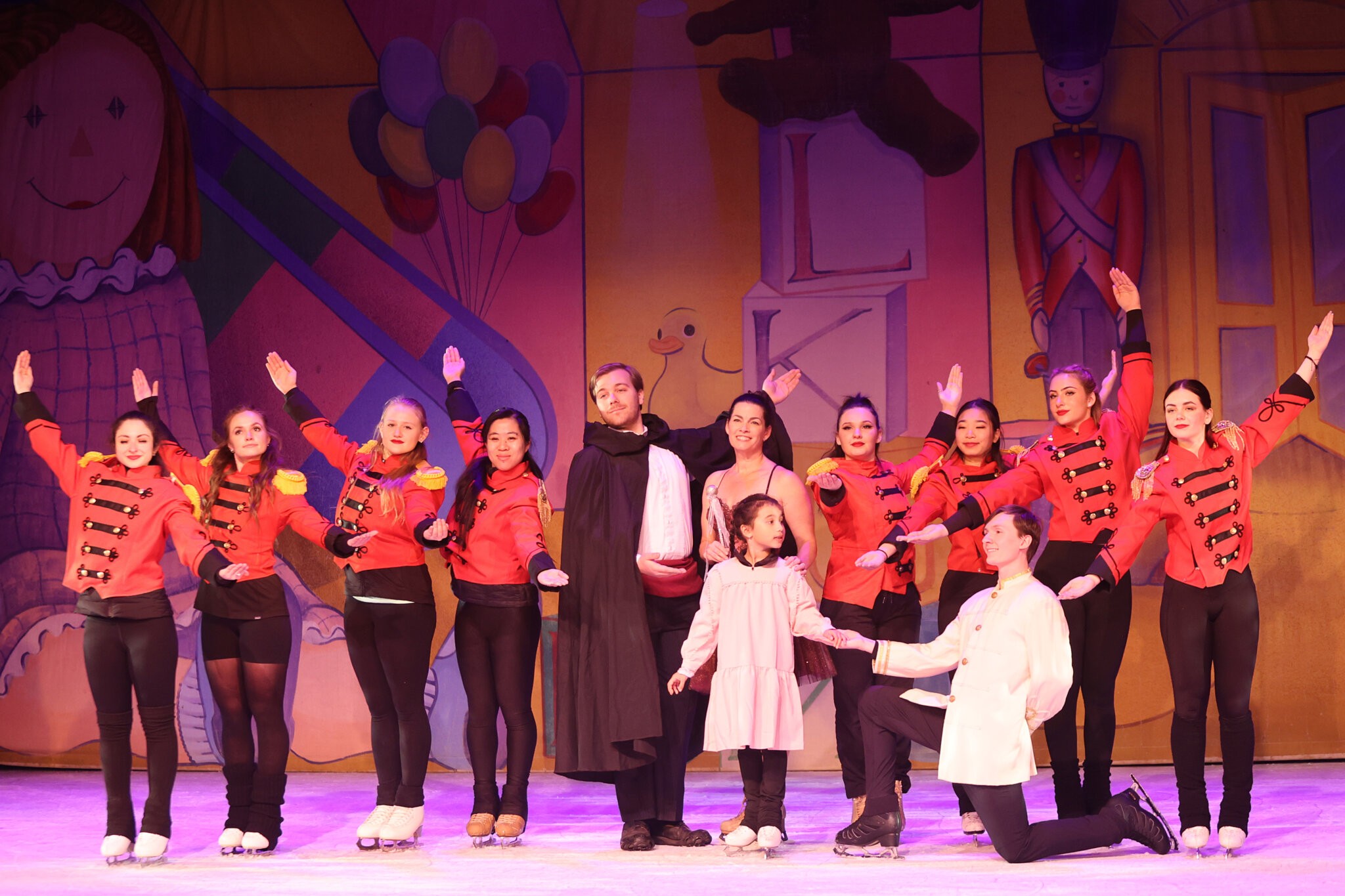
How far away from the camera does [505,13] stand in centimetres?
657

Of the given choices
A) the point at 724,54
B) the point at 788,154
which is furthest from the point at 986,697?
the point at 724,54

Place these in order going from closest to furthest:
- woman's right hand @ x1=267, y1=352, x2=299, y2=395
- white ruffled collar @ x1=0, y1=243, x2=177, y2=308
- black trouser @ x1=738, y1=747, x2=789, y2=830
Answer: black trouser @ x1=738, y1=747, x2=789, y2=830 < woman's right hand @ x1=267, y1=352, x2=299, y2=395 < white ruffled collar @ x1=0, y1=243, x2=177, y2=308

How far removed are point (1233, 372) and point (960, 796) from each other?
2.89m

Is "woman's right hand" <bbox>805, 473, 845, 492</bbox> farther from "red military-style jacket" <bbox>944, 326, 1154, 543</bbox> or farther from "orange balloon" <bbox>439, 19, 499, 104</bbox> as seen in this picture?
"orange balloon" <bbox>439, 19, 499, 104</bbox>

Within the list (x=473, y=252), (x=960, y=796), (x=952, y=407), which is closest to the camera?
(x=960, y=796)

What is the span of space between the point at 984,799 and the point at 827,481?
1.20m

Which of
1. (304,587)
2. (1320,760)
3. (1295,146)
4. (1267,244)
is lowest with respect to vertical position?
(1320,760)

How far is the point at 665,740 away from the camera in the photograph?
14.2ft

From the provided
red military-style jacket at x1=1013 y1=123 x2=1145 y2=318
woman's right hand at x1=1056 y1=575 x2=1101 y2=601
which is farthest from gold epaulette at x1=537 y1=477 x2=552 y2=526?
red military-style jacket at x1=1013 y1=123 x2=1145 y2=318

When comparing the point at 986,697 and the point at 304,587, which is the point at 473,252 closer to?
the point at 304,587

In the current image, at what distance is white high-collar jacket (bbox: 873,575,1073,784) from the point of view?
3.82m

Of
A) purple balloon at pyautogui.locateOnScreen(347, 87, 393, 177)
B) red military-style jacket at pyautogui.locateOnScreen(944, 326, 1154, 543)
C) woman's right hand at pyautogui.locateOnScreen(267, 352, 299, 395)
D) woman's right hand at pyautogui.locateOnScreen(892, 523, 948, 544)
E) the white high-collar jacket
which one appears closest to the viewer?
the white high-collar jacket

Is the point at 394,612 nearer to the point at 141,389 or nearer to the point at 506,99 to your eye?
the point at 141,389

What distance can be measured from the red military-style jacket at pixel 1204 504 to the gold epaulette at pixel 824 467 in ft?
3.17
